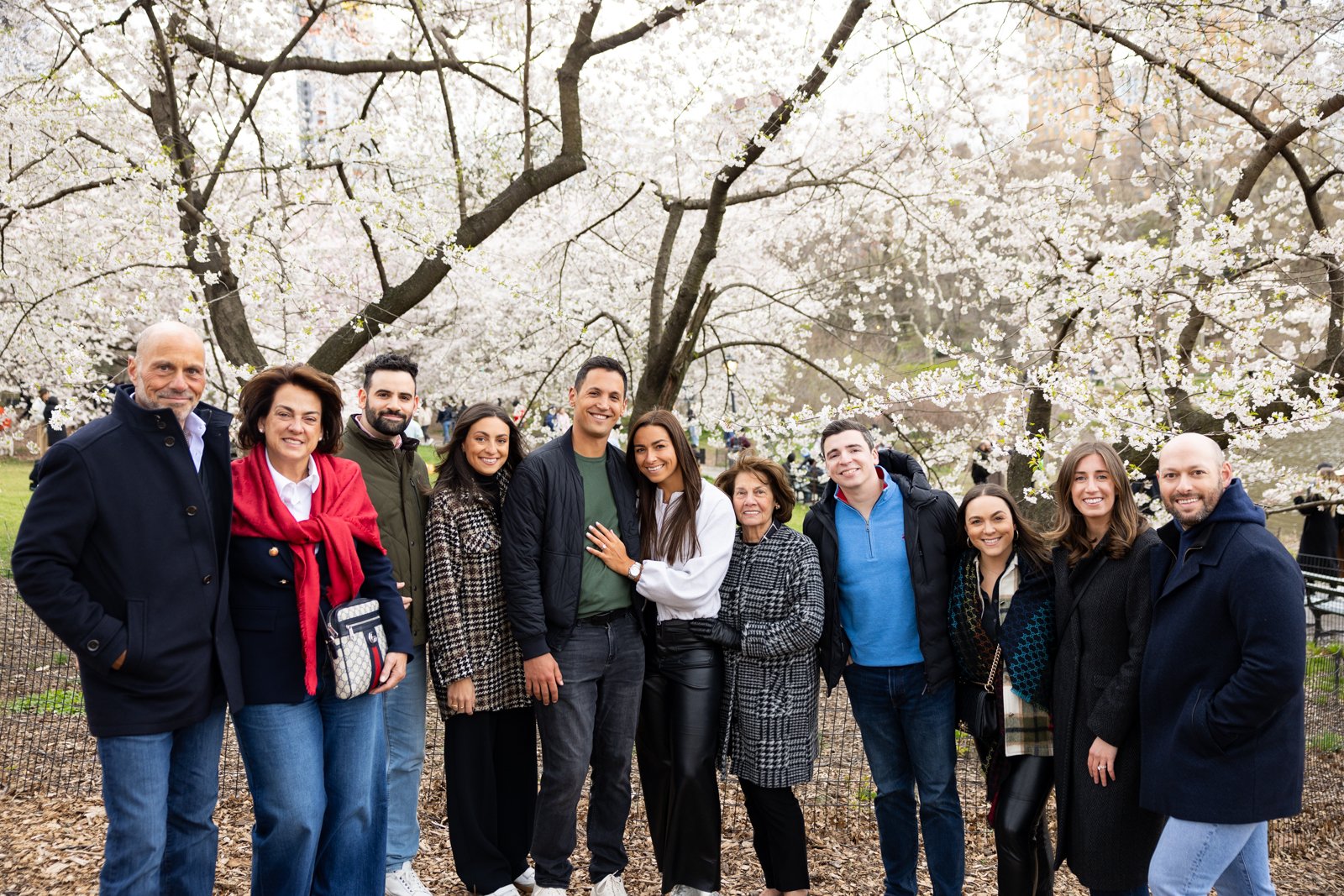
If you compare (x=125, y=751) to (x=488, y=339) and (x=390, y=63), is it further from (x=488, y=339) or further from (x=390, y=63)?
(x=488, y=339)

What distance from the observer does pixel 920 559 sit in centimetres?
331

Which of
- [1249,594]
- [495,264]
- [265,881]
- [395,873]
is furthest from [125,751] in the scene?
[495,264]

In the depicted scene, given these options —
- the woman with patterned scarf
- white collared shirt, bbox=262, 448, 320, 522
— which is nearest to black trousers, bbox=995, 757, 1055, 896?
the woman with patterned scarf

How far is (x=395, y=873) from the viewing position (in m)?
3.40

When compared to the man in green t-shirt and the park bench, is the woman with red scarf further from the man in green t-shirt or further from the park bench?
the park bench

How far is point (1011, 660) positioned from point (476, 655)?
1.89 m

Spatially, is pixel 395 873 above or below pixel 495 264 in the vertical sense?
below

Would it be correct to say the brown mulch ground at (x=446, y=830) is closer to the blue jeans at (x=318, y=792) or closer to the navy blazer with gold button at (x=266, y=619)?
the blue jeans at (x=318, y=792)

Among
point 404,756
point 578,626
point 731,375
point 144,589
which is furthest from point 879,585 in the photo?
point 731,375

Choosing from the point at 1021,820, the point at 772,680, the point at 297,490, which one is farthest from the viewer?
the point at 772,680

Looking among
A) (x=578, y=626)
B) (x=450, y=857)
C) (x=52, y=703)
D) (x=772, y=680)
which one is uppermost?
(x=578, y=626)

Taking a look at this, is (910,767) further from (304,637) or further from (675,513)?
(304,637)

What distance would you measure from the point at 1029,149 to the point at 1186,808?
8.88 meters

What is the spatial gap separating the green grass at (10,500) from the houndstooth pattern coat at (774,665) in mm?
6229
